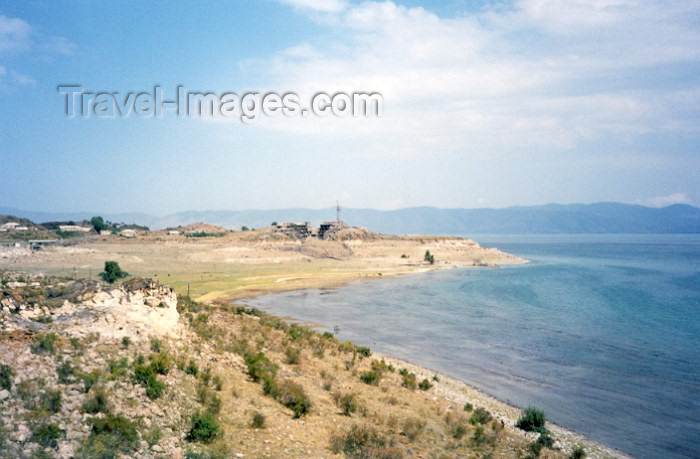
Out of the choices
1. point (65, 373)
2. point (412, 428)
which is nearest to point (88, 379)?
point (65, 373)

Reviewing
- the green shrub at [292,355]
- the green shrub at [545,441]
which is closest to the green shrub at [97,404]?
the green shrub at [292,355]

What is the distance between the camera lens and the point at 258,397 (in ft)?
48.7

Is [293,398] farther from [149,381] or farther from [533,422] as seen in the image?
[533,422]

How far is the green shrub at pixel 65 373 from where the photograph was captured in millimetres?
11625

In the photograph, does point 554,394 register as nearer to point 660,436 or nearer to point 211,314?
point 660,436

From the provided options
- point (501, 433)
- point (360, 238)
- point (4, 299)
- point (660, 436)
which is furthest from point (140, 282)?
point (360, 238)

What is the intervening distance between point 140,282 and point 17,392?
9243 mm

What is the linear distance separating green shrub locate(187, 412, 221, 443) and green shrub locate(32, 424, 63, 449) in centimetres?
282

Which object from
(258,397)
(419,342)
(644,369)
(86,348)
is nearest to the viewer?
(86,348)

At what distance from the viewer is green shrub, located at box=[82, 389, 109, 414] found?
35.5 feet

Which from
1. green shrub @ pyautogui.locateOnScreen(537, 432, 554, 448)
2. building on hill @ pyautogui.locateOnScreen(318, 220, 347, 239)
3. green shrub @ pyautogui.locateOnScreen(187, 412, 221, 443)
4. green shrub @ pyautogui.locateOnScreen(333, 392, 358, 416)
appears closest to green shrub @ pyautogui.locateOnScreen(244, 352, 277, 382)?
green shrub @ pyautogui.locateOnScreen(333, 392, 358, 416)

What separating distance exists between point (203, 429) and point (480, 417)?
33.3 feet

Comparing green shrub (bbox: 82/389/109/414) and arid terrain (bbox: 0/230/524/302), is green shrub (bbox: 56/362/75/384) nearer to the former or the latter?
green shrub (bbox: 82/389/109/414)

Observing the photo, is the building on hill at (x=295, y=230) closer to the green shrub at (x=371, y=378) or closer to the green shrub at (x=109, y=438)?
the green shrub at (x=371, y=378)
